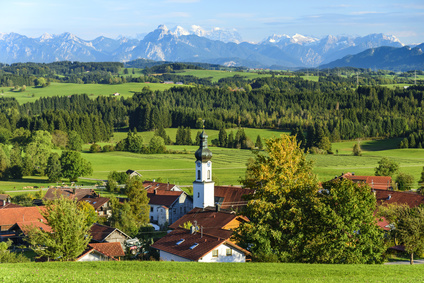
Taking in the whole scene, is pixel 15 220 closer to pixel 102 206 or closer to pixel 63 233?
pixel 102 206

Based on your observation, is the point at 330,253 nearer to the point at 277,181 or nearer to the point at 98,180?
the point at 277,181

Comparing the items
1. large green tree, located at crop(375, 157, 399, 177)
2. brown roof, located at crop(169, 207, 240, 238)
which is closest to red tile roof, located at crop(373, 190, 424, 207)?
brown roof, located at crop(169, 207, 240, 238)

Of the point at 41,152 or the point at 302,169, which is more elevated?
the point at 302,169

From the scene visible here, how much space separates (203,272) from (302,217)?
8.03 m

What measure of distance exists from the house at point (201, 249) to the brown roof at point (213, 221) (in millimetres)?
1426

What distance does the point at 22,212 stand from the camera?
191 feet

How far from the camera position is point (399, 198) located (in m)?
53.6

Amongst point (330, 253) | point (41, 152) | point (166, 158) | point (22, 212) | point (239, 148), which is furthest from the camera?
point (239, 148)

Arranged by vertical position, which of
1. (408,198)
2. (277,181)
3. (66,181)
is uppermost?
(277,181)

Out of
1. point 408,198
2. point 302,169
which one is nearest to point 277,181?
point 302,169

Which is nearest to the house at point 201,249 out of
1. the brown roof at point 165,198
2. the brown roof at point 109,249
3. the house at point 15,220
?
the brown roof at point 109,249

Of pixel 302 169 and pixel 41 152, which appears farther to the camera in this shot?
pixel 41 152

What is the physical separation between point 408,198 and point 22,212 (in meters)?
42.2

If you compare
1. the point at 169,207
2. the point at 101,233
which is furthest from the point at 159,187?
the point at 101,233
